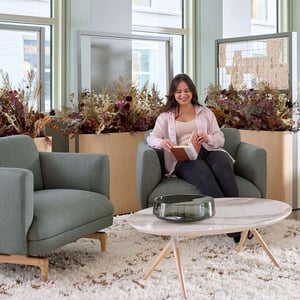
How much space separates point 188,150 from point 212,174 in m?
0.25

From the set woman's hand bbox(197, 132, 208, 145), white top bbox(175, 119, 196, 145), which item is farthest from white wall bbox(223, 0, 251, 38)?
woman's hand bbox(197, 132, 208, 145)

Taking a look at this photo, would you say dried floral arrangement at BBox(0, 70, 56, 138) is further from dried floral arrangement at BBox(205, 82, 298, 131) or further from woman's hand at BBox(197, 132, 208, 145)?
dried floral arrangement at BBox(205, 82, 298, 131)

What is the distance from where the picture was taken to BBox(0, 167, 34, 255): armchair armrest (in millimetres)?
2988

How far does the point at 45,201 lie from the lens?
3.25m

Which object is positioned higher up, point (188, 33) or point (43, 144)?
point (188, 33)

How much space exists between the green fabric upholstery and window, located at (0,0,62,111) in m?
1.47

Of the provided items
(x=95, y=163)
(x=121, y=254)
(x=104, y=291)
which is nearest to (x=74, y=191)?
(x=95, y=163)

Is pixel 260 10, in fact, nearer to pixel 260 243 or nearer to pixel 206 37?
pixel 206 37

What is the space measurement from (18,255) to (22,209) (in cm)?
30

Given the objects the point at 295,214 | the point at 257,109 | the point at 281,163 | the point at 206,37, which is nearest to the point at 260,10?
the point at 206,37

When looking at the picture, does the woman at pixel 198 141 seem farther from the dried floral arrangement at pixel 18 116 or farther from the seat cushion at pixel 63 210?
the dried floral arrangement at pixel 18 116

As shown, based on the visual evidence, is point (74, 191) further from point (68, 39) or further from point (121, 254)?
point (68, 39)

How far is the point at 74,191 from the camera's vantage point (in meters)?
3.54

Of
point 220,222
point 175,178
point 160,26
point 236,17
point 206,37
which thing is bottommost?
point 220,222
